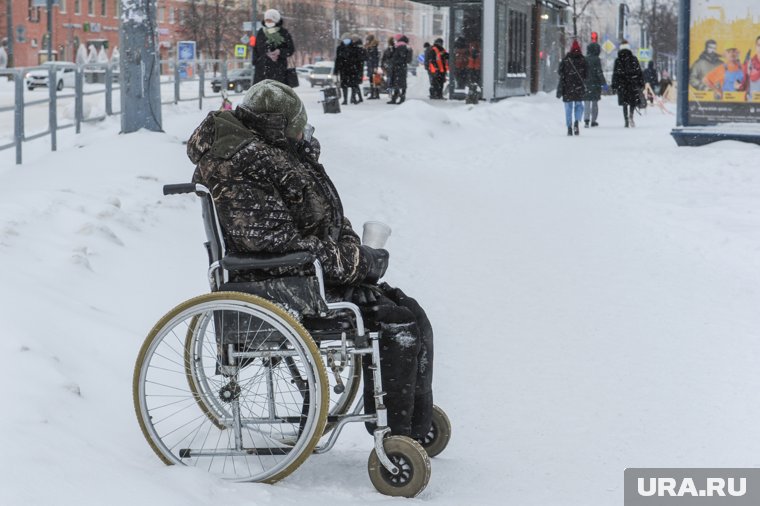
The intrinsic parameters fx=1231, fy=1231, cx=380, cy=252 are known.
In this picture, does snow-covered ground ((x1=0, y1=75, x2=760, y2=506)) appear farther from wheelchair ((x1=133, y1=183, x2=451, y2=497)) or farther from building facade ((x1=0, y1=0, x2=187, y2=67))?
building facade ((x1=0, y1=0, x2=187, y2=67))

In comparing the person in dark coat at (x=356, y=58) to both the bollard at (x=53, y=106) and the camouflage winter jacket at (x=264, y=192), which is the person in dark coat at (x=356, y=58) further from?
the camouflage winter jacket at (x=264, y=192)

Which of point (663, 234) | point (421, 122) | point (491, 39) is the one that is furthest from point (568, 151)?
point (491, 39)

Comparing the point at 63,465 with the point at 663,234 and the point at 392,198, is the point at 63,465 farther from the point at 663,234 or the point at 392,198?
the point at 392,198

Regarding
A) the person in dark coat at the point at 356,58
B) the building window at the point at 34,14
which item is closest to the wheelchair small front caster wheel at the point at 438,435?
the person in dark coat at the point at 356,58

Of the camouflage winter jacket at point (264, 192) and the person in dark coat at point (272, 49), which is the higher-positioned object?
the person in dark coat at point (272, 49)

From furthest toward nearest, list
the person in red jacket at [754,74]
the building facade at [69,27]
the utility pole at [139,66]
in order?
the building facade at [69,27] < the person in red jacket at [754,74] < the utility pole at [139,66]

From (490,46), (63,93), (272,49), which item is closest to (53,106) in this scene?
(63,93)

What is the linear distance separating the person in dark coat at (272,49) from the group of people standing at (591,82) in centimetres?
689

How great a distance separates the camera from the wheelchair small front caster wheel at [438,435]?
451cm

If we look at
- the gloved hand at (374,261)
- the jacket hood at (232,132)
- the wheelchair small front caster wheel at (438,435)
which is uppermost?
the jacket hood at (232,132)

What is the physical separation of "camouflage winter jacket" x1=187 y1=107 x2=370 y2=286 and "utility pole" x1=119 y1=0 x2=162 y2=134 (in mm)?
10567

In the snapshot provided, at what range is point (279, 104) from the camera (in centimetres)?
410

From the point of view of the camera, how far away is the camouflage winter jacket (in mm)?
3969

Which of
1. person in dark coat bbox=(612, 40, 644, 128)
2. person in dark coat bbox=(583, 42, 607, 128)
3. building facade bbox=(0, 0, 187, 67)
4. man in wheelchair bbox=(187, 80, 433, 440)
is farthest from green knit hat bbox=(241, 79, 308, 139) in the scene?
building facade bbox=(0, 0, 187, 67)
